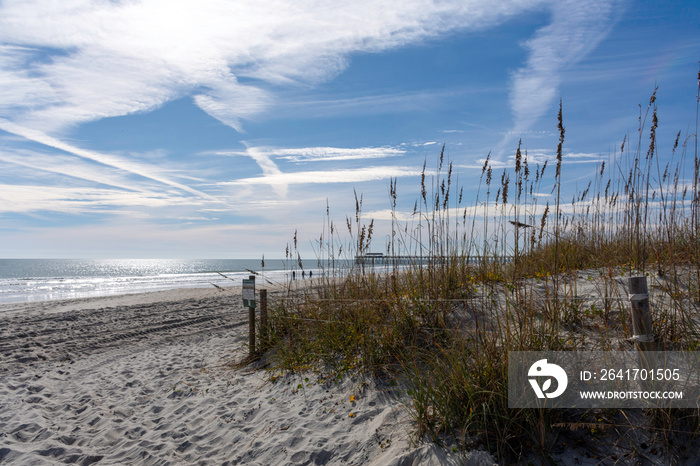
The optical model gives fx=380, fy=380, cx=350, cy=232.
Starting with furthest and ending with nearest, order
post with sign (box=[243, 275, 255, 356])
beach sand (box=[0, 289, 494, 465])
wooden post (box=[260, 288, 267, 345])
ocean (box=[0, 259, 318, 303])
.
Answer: ocean (box=[0, 259, 318, 303]) < wooden post (box=[260, 288, 267, 345]) < post with sign (box=[243, 275, 255, 356]) < beach sand (box=[0, 289, 494, 465])

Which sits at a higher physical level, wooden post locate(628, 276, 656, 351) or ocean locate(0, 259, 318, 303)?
wooden post locate(628, 276, 656, 351)

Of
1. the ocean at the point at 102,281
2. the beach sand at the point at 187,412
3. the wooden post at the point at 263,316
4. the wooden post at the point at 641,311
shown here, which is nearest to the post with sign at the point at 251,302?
the wooden post at the point at 263,316

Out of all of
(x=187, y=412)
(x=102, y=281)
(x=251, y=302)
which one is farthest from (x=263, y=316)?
(x=102, y=281)

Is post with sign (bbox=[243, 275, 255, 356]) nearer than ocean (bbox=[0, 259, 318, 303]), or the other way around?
post with sign (bbox=[243, 275, 255, 356])

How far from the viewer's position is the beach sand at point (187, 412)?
10.4 feet

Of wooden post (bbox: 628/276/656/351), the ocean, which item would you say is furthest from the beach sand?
the ocean

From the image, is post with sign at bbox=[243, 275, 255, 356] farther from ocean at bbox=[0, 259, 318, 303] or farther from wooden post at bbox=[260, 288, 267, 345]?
ocean at bbox=[0, 259, 318, 303]

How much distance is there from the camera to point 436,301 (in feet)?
14.2

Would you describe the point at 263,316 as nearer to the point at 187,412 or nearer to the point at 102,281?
the point at 187,412

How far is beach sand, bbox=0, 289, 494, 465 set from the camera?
10.4ft

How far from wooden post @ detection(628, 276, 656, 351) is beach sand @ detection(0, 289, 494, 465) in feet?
4.47

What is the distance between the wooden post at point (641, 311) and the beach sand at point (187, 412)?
1.36m

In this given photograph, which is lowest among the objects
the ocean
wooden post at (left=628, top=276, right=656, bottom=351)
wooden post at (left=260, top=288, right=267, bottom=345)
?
the ocean

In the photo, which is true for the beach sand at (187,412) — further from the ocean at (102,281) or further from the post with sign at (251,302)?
the ocean at (102,281)
